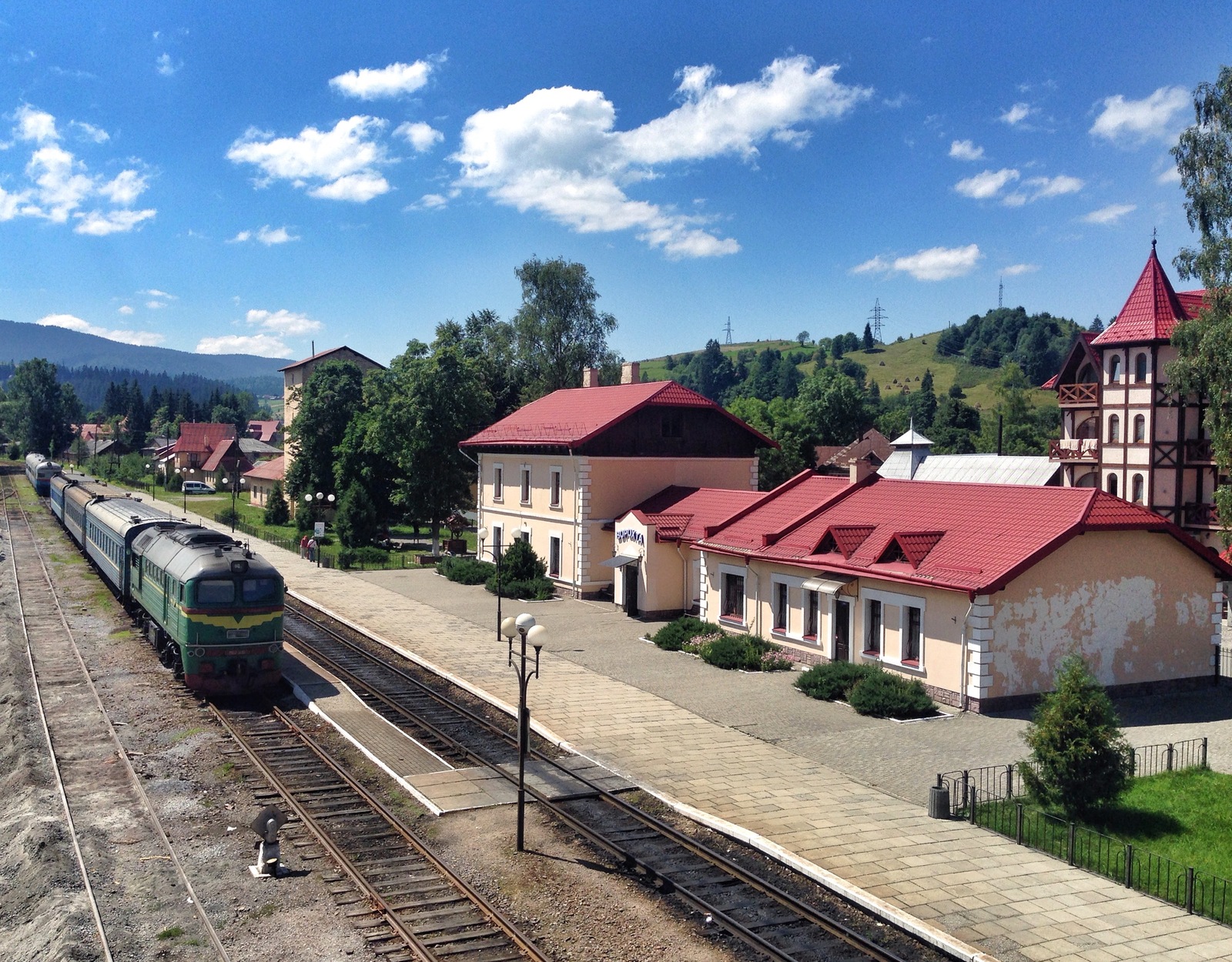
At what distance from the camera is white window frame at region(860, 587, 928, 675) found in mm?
23125

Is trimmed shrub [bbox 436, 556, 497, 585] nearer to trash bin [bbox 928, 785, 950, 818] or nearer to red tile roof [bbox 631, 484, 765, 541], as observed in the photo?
red tile roof [bbox 631, 484, 765, 541]

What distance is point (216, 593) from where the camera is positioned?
22000 millimetres

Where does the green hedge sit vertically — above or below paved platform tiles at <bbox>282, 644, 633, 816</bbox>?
above

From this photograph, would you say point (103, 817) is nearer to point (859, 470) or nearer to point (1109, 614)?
point (1109, 614)

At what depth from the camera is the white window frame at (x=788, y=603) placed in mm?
27109

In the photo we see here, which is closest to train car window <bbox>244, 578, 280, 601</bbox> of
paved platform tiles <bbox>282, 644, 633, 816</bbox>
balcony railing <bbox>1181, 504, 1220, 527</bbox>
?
paved platform tiles <bbox>282, 644, 633, 816</bbox>

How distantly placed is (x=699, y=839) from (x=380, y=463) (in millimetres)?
46697

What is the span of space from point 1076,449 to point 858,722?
107 feet

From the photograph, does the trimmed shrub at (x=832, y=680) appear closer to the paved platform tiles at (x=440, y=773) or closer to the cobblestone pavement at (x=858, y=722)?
the cobblestone pavement at (x=858, y=722)

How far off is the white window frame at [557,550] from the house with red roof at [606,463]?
5cm

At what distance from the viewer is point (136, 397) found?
527 ft

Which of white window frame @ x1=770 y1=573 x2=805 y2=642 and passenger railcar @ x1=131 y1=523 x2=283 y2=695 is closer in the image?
passenger railcar @ x1=131 y1=523 x2=283 y2=695

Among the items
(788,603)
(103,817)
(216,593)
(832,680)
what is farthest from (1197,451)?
(103,817)

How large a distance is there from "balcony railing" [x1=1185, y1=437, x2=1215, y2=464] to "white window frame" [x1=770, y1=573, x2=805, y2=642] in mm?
26892
